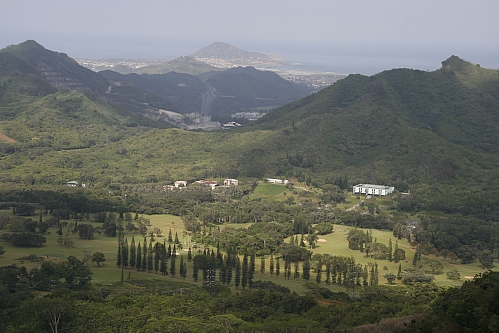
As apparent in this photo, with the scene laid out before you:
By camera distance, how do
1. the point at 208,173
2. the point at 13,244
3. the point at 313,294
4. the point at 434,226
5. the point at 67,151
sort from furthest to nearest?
the point at 67,151 → the point at 208,173 → the point at 434,226 → the point at 13,244 → the point at 313,294

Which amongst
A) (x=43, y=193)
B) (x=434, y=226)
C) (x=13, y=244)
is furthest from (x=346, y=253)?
(x=43, y=193)

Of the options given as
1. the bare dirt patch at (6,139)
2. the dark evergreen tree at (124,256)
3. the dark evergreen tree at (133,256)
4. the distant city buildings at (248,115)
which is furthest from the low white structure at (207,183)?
the distant city buildings at (248,115)

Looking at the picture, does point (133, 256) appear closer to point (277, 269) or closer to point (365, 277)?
point (277, 269)

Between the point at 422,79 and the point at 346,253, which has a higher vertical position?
the point at 422,79

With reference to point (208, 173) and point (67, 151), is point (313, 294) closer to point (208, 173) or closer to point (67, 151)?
point (208, 173)

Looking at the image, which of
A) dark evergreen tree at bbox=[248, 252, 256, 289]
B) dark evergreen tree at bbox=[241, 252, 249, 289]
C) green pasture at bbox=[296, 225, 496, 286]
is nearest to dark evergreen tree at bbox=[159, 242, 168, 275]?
dark evergreen tree at bbox=[241, 252, 249, 289]

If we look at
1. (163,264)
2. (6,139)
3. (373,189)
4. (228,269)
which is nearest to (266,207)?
(373,189)

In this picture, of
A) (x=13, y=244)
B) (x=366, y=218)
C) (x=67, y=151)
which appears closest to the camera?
(x=13, y=244)
